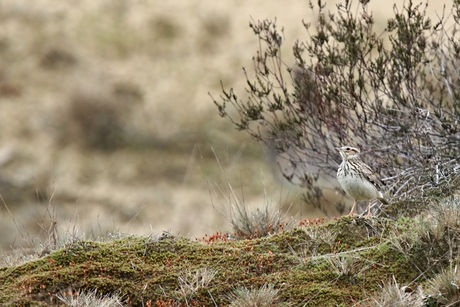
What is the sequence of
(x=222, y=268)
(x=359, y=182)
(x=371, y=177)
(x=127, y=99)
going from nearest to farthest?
(x=222, y=268) < (x=359, y=182) < (x=371, y=177) < (x=127, y=99)

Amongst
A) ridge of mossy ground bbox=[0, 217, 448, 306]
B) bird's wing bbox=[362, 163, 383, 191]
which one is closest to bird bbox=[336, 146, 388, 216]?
bird's wing bbox=[362, 163, 383, 191]

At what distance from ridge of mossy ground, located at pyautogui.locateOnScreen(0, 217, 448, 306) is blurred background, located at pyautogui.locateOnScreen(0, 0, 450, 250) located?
14.7m

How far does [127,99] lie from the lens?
2436 cm

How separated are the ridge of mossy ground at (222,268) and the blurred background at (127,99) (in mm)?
14678

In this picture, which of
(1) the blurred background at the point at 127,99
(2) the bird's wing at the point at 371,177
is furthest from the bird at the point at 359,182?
(1) the blurred background at the point at 127,99

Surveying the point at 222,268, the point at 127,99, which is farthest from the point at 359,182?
the point at 127,99

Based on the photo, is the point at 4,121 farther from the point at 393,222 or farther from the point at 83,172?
the point at 393,222

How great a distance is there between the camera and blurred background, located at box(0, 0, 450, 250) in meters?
21.3

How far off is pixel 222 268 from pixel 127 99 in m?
20.6

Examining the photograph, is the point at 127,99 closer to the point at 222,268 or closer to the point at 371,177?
the point at 371,177

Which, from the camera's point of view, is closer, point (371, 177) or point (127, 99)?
point (371, 177)

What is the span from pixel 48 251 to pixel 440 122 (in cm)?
425

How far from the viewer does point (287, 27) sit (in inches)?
961

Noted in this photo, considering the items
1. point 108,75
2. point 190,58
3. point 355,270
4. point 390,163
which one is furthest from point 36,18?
point 355,270
